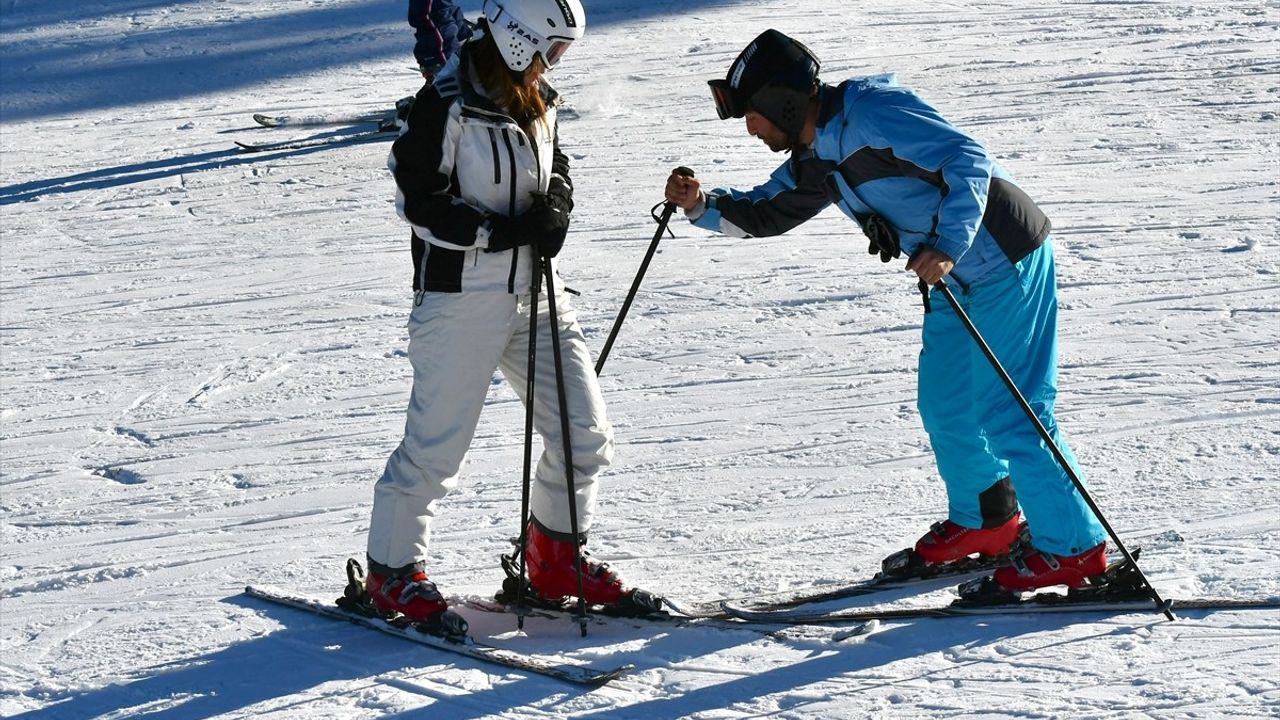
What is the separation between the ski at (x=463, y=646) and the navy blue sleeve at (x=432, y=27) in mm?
6124

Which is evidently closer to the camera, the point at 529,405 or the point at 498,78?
the point at 498,78

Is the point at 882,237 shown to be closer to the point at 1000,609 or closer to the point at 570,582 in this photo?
the point at 1000,609

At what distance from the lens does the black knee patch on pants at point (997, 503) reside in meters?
4.08

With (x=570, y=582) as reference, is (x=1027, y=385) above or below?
above

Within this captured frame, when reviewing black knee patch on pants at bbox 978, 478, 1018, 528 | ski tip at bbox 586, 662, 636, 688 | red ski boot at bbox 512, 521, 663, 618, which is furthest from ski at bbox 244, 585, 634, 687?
black knee patch on pants at bbox 978, 478, 1018, 528

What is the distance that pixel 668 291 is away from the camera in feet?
23.2

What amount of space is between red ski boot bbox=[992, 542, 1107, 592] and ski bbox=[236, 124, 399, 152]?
750 centimetres

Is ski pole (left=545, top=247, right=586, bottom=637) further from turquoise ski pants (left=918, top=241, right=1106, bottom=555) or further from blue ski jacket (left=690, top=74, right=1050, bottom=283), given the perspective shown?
turquoise ski pants (left=918, top=241, right=1106, bottom=555)

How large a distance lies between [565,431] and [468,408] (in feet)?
0.87

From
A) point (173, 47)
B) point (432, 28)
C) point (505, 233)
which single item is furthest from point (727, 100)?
point (173, 47)

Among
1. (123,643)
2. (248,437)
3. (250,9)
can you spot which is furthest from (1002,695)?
(250,9)

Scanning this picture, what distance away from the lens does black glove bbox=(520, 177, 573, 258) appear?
11.8 feet

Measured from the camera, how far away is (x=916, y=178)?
3.54m

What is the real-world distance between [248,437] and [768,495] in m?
2.21
